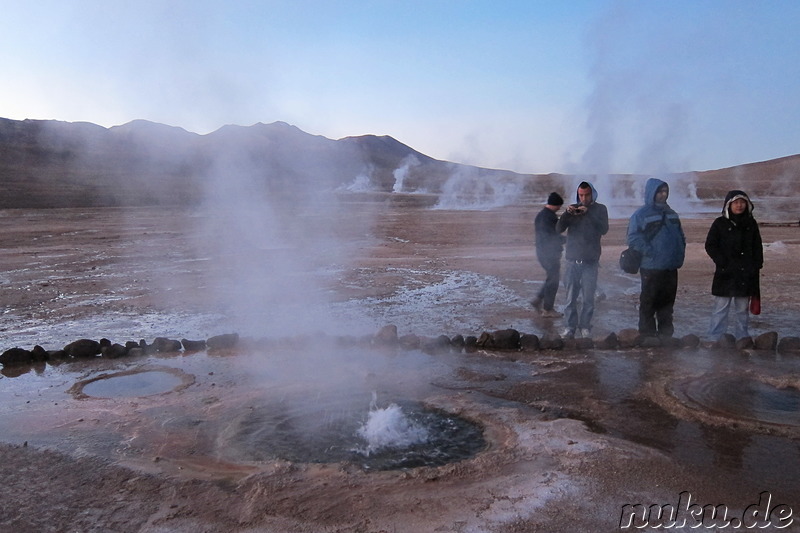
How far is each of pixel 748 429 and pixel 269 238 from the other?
15.5 metres

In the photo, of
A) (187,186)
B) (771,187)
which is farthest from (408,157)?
(187,186)

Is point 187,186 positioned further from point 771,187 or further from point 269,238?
point 771,187

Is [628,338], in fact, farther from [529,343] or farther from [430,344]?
[430,344]

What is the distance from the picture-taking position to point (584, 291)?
6305mm

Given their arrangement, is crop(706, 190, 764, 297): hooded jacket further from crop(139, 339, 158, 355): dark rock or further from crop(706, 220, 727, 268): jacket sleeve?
crop(139, 339, 158, 355): dark rock

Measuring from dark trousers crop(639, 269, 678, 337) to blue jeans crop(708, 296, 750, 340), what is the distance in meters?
0.37

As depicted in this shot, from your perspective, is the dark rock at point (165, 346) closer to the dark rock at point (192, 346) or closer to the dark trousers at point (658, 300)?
the dark rock at point (192, 346)

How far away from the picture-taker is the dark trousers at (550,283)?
7.31m

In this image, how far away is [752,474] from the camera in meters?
3.15

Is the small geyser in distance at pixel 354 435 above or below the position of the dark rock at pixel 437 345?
below

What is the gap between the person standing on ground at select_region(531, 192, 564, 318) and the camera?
23.4ft

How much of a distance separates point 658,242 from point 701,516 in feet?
10.5

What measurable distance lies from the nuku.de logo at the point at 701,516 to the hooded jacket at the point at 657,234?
2.93m

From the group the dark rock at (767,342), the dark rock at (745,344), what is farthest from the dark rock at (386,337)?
the dark rock at (767,342)
